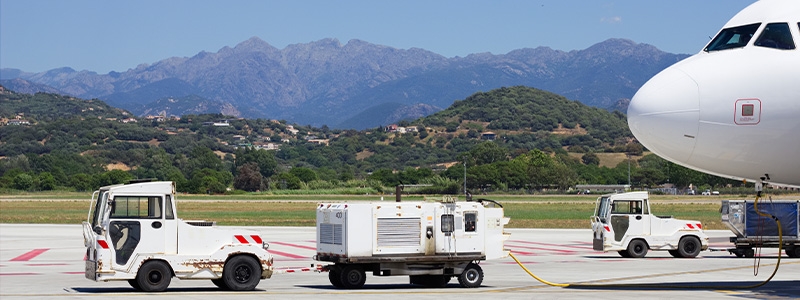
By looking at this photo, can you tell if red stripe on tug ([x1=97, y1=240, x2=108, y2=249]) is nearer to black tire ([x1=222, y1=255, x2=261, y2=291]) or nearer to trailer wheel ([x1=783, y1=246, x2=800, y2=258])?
black tire ([x1=222, y1=255, x2=261, y2=291])

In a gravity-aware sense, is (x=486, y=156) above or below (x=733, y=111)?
above

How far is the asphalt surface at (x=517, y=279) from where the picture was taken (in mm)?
22250

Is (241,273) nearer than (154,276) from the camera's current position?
No

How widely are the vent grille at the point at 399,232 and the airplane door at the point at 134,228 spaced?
484 centimetres

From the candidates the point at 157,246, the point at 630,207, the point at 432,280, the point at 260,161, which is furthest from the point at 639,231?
the point at 260,161

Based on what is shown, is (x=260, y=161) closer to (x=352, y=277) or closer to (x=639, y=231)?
(x=639, y=231)

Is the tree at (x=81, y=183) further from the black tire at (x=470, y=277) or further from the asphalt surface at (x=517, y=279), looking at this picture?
the black tire at (x=470, y=277)

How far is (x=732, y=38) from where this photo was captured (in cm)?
1747

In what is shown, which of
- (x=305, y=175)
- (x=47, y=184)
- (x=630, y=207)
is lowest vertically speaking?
(x=630, y=207)

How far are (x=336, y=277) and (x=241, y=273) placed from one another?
2227 mm

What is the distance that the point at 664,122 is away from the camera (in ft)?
53.7

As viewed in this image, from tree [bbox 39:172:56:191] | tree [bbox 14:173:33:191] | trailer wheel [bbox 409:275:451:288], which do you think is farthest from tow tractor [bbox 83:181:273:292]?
tree [bbox 39:172:56:191]

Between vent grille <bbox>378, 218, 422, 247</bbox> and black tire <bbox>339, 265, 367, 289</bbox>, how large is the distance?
84 centimetres

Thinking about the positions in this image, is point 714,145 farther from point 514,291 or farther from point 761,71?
point 514,291
